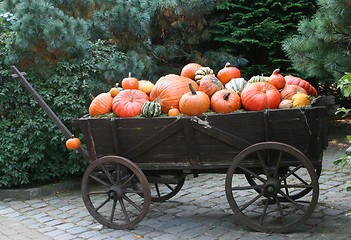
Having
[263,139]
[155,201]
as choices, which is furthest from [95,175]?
[263,139]

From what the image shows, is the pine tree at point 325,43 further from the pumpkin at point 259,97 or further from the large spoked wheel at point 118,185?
the large spoked wheel at point 118,185

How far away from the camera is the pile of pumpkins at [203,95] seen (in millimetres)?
4547

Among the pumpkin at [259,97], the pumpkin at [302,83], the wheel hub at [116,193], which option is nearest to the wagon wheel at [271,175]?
the pumpkin at [259,97]

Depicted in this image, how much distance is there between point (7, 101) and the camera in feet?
21.1

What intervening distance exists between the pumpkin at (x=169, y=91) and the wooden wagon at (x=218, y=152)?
0.22 m

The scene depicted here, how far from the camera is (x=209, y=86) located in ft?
15.6

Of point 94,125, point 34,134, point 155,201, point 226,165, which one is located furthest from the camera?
point 34,134

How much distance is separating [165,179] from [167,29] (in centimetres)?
415

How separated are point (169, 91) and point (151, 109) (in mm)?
254

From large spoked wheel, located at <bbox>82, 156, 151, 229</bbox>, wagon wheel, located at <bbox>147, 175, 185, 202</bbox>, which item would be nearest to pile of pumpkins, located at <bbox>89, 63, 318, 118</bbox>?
large spoked wheel, located at <bbox>82, 156, 151, 229</bbox>

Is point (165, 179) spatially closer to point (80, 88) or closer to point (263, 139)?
point (263, 139)

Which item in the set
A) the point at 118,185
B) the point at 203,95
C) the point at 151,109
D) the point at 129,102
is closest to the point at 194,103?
the point at 203,95

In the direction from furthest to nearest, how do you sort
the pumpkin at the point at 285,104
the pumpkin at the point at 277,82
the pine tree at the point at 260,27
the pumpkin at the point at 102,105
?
the pine tree at the point at 260,27, the pumpkin at the point at 102,105, the pumpkin at the point at 277,82, the pumpkin at the point at 285,104

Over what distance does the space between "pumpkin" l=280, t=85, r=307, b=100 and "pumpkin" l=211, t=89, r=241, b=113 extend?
1.40 ft
